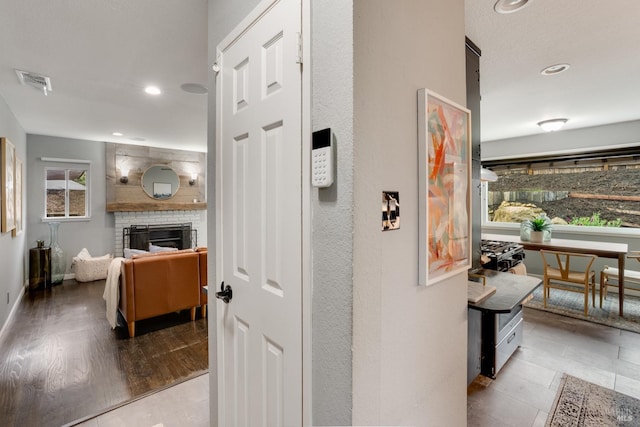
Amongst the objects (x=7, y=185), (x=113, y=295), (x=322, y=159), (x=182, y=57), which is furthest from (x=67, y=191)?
(x=322, y=159)

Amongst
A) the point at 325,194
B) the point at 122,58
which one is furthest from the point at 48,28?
the point at 325,194

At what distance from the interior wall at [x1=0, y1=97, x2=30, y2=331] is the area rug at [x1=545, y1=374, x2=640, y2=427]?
498 centimetres

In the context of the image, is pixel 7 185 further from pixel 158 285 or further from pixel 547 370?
pixel 547 370

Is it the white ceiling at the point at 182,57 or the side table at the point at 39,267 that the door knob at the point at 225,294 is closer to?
the white ceiling at the point at 182,57

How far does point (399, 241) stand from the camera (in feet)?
3.41

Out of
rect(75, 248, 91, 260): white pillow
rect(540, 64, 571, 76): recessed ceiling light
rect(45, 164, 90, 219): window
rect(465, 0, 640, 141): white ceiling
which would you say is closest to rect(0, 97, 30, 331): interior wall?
rect(45, 164, 90, 219): window

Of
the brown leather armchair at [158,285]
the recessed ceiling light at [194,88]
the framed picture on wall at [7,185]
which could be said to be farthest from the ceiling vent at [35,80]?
the brown leather armchair at [158,285]

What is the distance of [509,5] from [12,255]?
5513mm

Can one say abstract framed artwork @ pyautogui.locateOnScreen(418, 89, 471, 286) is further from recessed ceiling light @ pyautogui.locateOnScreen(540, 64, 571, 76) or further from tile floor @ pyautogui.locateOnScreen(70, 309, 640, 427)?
recessed ceiling light @ pyautogui.locateOnScreen(540, 64, 571, 76)

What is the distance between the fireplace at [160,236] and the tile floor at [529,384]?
4.46 metres

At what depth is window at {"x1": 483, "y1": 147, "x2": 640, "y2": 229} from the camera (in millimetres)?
4453

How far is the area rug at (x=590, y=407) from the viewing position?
189 centimetres

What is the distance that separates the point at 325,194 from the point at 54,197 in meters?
6.33

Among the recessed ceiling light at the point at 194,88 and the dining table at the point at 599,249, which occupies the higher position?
the recessed ceiling light at the point at 194,88
